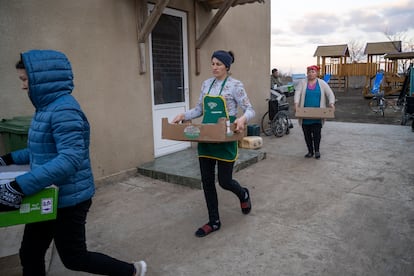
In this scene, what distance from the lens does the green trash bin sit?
11.9 feet

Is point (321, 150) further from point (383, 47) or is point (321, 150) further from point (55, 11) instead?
point (383, 47)

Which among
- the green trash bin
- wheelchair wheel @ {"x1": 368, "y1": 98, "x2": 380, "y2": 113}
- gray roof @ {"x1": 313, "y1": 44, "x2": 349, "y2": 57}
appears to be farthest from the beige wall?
gray roof @ {"x1": 313, "y1": 44, "x2": 349, "y2": 57}

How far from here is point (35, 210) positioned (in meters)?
1.82

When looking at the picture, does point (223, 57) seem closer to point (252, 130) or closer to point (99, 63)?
point (99, 63)

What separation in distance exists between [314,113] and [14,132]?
4523 millimetres

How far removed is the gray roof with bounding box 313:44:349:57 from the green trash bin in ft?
82.5

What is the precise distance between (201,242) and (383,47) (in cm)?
2622

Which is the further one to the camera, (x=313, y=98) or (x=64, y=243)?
(x=313, y=98)

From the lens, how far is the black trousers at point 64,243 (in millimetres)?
2043

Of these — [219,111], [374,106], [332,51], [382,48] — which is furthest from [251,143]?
[382,48]

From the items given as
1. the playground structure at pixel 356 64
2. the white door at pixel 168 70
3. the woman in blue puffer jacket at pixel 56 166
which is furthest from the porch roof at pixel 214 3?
the playground structure at pixel 356 64

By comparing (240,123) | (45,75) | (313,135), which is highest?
(45,75)

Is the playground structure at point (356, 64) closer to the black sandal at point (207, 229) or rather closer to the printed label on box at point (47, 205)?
the black sandal at point (207, 229)

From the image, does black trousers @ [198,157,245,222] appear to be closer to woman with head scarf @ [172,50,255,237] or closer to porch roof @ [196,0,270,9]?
woman with head scarf @ [172,50,255,237]
